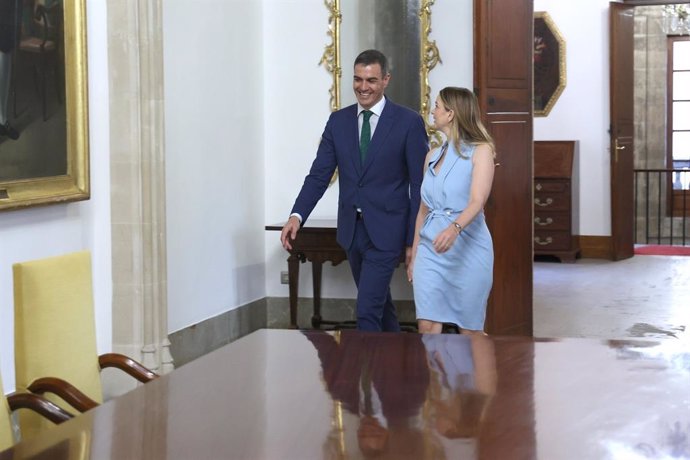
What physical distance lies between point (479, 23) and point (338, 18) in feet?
3.48

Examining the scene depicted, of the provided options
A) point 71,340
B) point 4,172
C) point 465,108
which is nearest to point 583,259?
point 465,108

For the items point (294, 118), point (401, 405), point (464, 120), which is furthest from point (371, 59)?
point (401, 405)

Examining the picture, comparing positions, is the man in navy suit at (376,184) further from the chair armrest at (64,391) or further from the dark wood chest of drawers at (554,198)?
the dark wood chest of drawers at (554,198)

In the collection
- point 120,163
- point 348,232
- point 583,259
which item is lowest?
point 583,259

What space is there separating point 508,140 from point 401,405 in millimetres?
4862

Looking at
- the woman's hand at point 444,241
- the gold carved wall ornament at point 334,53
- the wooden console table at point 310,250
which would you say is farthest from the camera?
the gold carved wall ornament at point 334,53

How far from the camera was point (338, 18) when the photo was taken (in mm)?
7562

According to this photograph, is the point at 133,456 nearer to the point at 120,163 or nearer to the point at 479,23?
the point at 120,163

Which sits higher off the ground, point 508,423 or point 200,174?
point 200,174

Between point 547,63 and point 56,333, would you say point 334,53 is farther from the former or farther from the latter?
point 547,63

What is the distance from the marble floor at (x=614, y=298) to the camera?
7891mm

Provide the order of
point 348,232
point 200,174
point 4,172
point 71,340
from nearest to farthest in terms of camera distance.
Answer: point 71,340, point 4,172, point 348,232, point 200,174

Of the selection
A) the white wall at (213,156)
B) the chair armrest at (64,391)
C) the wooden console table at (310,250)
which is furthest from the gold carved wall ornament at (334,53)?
the chair armrest at (64,391)

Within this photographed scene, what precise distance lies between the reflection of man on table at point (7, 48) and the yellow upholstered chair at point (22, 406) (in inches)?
73.3
